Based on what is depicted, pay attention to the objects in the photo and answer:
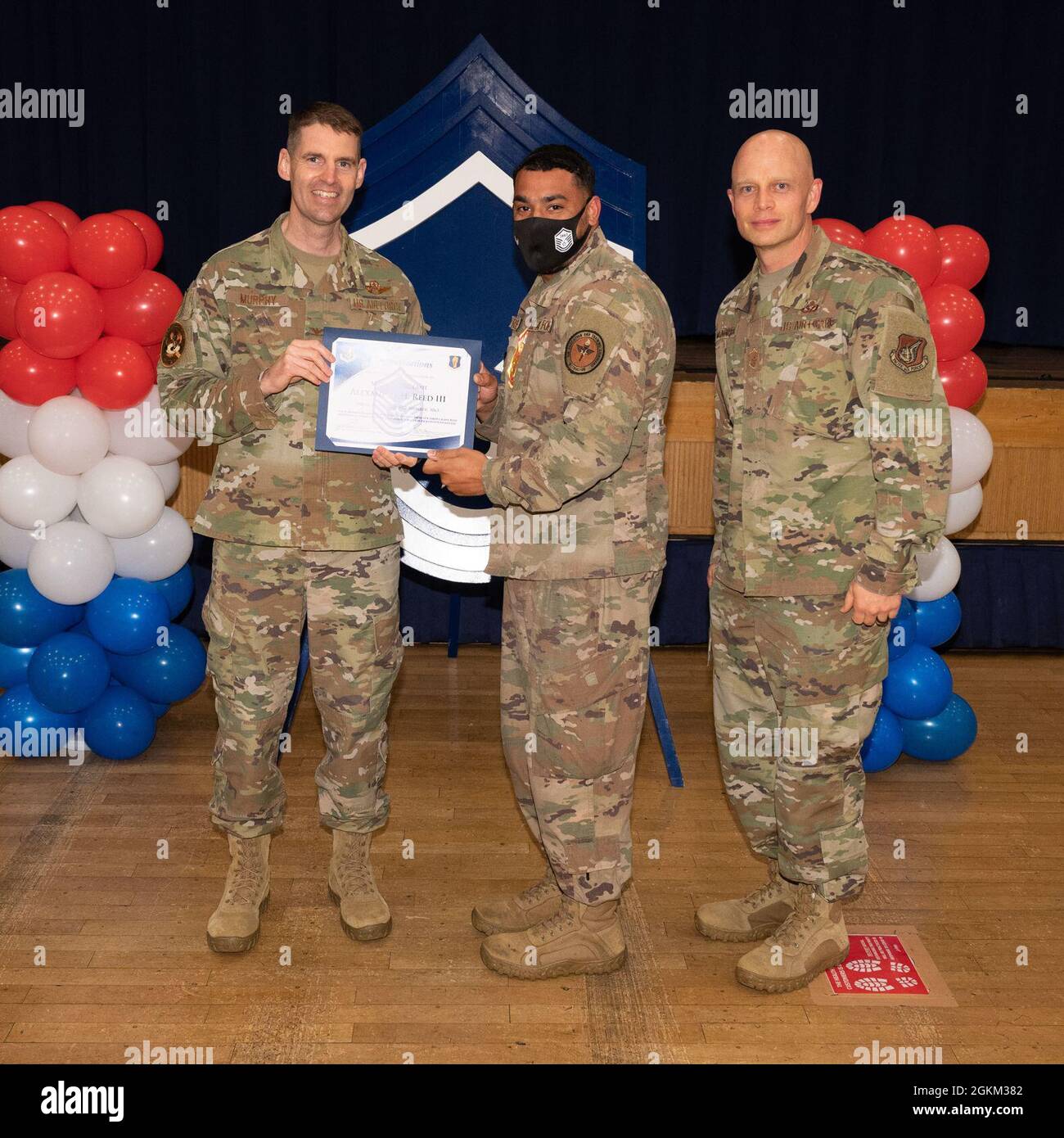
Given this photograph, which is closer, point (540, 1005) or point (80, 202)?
point (540, 1005)

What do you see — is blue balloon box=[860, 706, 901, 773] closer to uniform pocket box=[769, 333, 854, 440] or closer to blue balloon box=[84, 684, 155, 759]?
uniform pocket box=[769, 333, 854, 440]

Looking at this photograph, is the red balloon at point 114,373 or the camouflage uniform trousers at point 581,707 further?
the red balloon at point 114,373

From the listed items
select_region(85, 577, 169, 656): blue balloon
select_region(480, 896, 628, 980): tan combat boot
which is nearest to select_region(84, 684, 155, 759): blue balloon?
select_region(85, 577, 169, 656): blue balloon

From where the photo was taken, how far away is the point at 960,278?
366cm

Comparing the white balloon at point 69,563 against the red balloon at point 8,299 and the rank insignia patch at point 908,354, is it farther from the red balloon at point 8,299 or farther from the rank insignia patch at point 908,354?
the rank insignia patch at point 908,354

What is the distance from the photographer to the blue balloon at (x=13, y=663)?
3.71m

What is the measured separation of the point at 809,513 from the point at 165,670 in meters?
2.16

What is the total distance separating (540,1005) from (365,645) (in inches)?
32.8

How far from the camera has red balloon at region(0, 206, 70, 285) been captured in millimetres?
3371

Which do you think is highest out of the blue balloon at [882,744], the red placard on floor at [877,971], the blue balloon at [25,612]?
the blue balloon at [25,612]

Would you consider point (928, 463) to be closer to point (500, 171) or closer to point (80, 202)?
point (500, 171)

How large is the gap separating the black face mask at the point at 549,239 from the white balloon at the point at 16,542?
1989 mm

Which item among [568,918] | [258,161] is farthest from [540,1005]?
[258,161]

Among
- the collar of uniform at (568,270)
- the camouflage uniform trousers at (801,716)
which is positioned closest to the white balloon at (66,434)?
the collar of uniform at (568,270)
